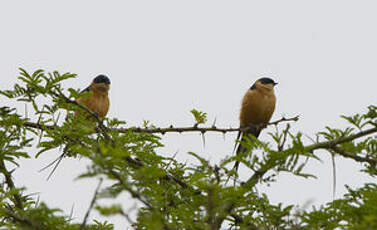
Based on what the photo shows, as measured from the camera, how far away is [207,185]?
2.17 metres

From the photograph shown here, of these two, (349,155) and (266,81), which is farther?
(266,81)

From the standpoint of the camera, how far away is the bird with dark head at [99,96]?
26.1ft

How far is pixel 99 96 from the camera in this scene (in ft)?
26.8

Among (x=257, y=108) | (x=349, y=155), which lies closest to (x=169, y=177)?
(x=349, y=155)

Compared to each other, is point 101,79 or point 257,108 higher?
point 101,79

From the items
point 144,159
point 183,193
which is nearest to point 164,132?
point 144,159

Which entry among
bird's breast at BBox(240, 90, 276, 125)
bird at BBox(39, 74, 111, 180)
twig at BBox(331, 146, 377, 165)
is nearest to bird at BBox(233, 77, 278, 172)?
bird's breast at BBox(240, 90, 276, 125)

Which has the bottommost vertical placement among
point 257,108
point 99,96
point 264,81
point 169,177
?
point 169,177

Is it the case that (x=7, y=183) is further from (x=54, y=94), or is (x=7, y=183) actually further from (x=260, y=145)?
(x=260, y=145)

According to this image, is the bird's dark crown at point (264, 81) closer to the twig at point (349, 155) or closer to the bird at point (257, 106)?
the bird at point (257, 106)

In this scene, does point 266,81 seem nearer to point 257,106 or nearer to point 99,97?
point 257,106

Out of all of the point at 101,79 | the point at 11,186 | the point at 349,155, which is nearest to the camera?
the point at 349,155

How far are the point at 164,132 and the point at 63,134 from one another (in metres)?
1.16

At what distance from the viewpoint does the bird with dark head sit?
7963 millimetres
